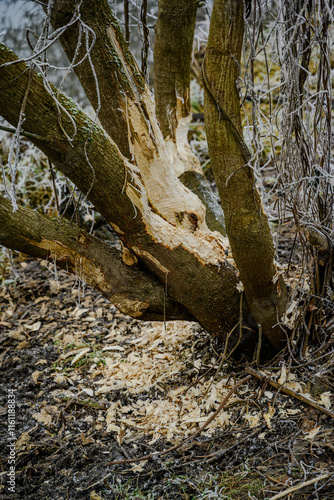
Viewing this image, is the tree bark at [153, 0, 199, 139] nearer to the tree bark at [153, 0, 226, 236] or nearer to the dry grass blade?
the tree bark at [153, 0, 226, 236]

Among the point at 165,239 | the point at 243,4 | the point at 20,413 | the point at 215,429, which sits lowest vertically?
the point at 20,413

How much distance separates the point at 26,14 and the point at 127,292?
2.35m

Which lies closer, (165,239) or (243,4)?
(243,4)

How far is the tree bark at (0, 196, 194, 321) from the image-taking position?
171cm

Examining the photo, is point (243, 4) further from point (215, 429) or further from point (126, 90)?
point (215, 429)

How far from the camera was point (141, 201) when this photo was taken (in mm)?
1759

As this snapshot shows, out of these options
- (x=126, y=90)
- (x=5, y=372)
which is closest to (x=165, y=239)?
(x=126, y=90)

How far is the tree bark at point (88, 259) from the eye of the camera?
171 cm

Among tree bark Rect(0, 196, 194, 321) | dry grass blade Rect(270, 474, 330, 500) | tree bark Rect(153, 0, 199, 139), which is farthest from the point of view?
tree bark Rect(153, 0, 199, 139)

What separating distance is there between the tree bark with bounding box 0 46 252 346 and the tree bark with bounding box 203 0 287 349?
0.16 metres

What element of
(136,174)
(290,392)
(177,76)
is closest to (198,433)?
(290,392)

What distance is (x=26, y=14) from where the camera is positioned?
2.83 meters

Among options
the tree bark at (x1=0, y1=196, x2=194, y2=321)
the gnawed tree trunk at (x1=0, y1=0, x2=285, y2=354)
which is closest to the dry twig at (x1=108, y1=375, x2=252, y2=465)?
the gnawed tree trunk at (x1=0, y1=0, x2=285, y2=354)

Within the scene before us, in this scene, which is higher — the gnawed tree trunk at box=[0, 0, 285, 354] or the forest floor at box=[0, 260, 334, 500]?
the gnawed tree trunk at box=[0, 0, 285, 354]
